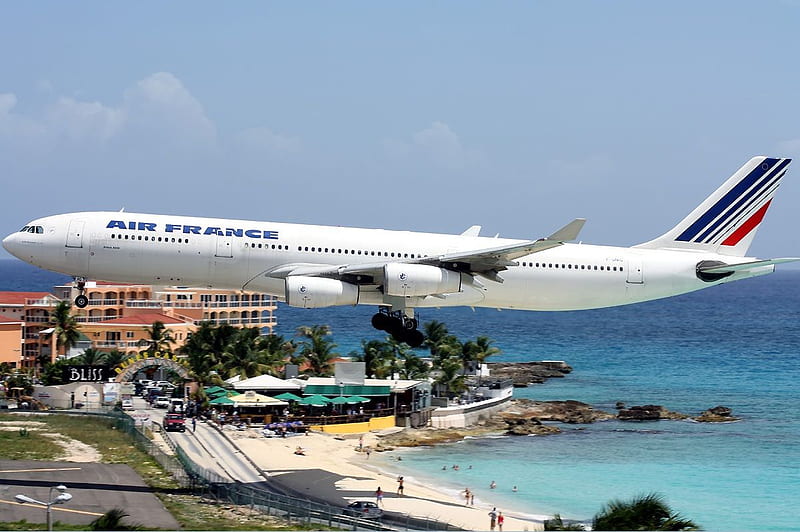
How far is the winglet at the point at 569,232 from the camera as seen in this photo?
39.0 m

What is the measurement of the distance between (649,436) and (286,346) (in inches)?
1436

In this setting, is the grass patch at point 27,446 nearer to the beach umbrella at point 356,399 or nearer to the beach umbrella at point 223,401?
the beach umbrella at point 223,401

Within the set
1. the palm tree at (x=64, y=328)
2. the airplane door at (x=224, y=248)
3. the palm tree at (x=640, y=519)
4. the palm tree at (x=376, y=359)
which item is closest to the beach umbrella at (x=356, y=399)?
the palm tree at (x=376, y=359)

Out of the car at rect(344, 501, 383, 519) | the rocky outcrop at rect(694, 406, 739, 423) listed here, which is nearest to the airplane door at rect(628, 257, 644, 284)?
the car at rect(344, 501, 383, 519)

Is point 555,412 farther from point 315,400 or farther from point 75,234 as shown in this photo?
point 75,234

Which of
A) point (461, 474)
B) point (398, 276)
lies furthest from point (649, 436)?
point (398, 276)

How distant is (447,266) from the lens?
145 feet

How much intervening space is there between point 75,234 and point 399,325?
14527 mm

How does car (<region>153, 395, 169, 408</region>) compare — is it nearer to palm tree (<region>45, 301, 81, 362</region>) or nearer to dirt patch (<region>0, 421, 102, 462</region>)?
dirt patch (<region>0, 421, 102, 462</region>)

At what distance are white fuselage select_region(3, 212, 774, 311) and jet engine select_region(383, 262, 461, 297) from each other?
1.23m

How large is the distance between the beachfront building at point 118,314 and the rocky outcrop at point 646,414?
137 ft

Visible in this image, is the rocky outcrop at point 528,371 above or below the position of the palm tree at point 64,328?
below

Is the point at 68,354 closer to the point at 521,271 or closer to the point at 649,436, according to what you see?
the point at 649,436

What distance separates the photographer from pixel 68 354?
97.9m
